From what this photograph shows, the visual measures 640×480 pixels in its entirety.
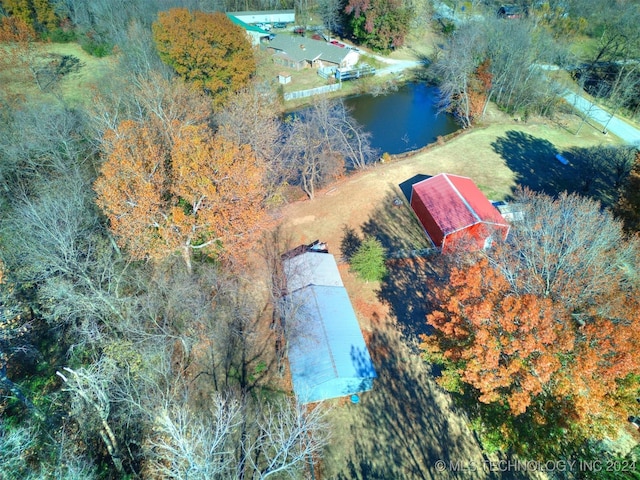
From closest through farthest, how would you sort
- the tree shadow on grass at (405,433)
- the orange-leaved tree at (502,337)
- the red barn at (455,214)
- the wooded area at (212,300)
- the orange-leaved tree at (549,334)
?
the orange-leaved tree at (549,334)
the orange-leaved tree at (502,337)
the wooded area at (212,300)
the tree shadow on grass at (405,433)
the red barn at (455,214)

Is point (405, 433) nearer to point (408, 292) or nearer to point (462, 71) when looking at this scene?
point (408, 292)

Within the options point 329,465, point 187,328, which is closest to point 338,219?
point 187,328

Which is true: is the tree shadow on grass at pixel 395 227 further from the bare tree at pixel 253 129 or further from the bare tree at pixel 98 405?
the bare tree at pixel 98 405

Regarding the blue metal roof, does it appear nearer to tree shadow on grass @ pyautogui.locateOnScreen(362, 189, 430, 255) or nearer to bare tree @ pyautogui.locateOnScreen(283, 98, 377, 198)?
tree shadow on grass @ pyautogui.locateOnScreen(362, 189, 430, 255)

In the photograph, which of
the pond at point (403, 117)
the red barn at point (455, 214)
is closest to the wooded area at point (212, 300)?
the red barn at point (455, 214)

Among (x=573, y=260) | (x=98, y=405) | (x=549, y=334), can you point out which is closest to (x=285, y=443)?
(x=98, y=405)

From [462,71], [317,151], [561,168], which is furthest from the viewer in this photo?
[462,71]
